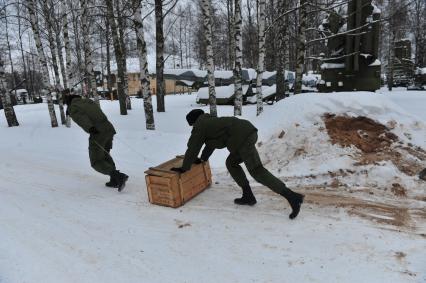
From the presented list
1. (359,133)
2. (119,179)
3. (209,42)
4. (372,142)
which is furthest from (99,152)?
(209,42)

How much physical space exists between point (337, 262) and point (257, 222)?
3.97ft

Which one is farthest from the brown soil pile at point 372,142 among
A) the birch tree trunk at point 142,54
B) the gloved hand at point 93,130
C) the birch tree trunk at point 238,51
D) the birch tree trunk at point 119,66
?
the birch tree trunk at point 119,66

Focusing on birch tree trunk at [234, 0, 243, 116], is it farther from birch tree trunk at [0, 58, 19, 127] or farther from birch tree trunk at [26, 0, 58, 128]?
birch tree trunk at [0, 58, 19, 127]

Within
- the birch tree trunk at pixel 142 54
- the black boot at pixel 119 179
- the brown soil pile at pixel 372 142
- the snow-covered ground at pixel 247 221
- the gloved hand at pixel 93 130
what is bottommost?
the snow-covered ground at pixel 247 221

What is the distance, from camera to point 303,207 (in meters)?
4.98

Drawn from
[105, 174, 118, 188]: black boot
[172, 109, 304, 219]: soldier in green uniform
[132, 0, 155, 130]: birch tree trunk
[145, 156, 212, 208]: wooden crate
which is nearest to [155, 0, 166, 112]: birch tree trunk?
[132, 0, 155, 130]: birch tree trunk

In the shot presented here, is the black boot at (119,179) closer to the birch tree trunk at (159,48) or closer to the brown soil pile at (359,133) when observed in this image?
the brown soil pile at (359,133)

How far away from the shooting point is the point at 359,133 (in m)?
6.52

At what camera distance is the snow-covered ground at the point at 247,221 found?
355 cm

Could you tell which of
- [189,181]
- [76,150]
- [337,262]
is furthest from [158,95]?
[337,262]

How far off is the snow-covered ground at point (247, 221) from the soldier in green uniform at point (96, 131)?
0.95 ft

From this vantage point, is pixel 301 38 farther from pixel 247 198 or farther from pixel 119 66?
pixel 119 66

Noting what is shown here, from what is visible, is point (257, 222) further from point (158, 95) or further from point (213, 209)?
point (158, 95)

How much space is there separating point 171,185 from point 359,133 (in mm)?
3518
